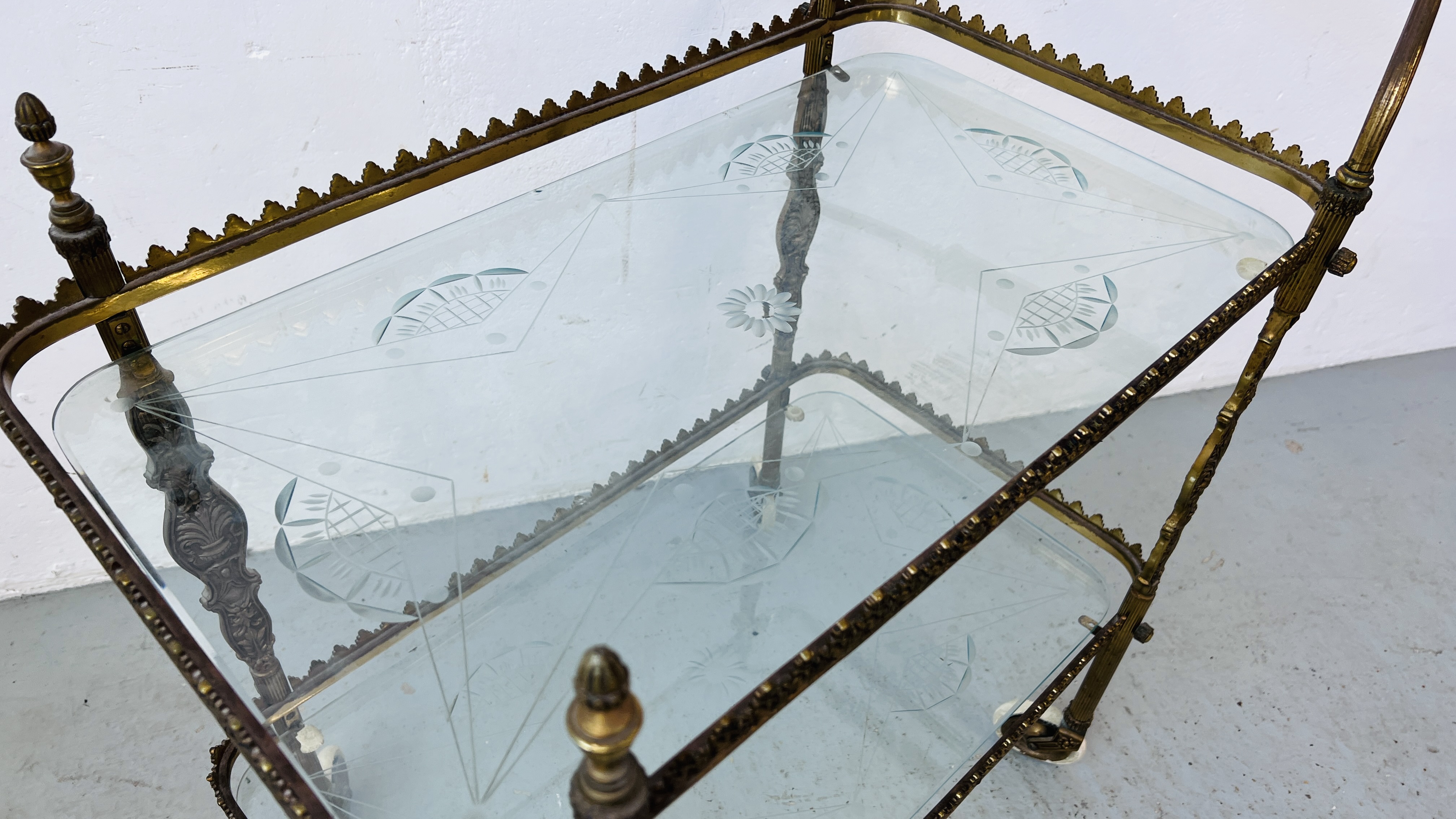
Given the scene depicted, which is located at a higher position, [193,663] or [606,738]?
[606,738]

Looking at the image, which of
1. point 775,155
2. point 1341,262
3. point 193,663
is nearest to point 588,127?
point 775,155

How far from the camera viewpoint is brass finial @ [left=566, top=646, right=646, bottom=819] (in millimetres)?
516

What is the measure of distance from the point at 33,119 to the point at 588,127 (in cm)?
59

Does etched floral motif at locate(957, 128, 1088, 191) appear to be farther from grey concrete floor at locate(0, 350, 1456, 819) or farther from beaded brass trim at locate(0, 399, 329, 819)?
beaded brass trim at locate(0, 399, 329, 819)

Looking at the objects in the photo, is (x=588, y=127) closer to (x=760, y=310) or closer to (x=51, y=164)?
(x=760, y=310)

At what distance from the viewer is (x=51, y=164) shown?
33.7 inches

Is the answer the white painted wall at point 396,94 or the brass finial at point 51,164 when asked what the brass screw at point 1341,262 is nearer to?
the white painted wall at point 396,94

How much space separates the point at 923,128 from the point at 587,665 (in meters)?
1.11

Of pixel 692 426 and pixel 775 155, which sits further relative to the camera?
pixel 775 155

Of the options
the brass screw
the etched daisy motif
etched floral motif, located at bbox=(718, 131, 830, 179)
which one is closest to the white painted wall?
etched floral motif, located at bbox=(718, 131, 830, 179)

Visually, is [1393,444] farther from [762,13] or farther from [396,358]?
[396,358]

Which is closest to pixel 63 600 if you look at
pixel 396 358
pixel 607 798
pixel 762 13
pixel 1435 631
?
pixel 396 358

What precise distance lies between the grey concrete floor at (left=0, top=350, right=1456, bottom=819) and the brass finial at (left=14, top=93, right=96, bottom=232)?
106cm

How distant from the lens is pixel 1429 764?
1722 mm
